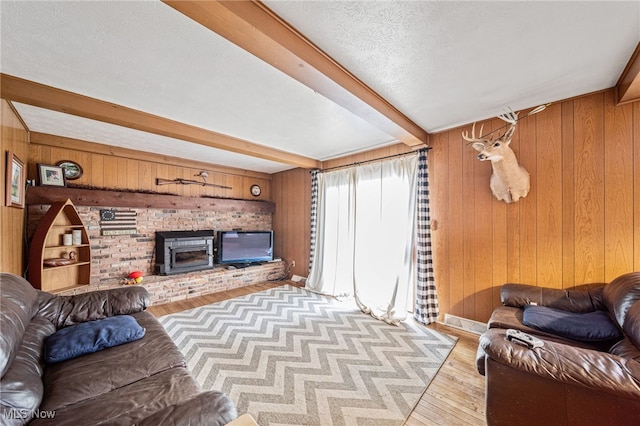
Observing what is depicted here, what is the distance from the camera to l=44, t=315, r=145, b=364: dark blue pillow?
1488mm

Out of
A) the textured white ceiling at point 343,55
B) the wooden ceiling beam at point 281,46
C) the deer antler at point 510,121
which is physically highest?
the textured white ceiling at point 343,55

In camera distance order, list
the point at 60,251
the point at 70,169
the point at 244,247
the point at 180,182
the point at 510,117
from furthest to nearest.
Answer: the point at 244,247
the point at 180,182
the point at 70,169
the point at 60,251
the point at 510,117

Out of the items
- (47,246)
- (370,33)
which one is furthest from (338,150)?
(47,246)

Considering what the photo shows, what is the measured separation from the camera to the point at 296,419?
162 cm

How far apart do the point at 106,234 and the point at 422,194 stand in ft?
15.0

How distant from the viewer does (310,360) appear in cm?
229

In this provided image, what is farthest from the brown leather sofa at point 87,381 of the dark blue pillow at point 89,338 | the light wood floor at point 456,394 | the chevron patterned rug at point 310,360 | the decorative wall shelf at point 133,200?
the decorative wall shelf at point 133,200

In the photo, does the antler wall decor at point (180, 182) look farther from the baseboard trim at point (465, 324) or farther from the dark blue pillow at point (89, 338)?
the baseboard trim at point (465, 324)

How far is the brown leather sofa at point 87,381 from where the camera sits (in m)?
1.06

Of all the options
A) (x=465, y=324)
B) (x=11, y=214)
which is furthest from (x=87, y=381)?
(x=465, y=324)

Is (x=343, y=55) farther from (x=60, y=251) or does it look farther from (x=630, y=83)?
(x=60, y=251)

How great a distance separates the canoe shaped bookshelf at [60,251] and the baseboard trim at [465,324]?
15.5ft

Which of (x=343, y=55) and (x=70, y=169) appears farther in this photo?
(x=70, y=169)

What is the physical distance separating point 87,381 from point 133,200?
323 centimetres
